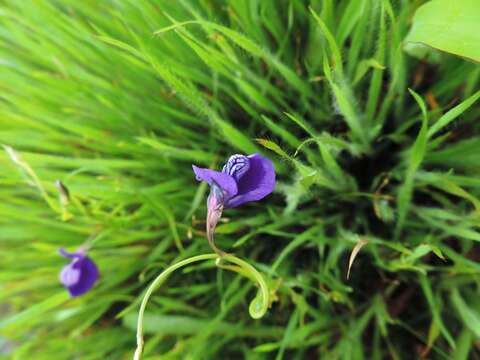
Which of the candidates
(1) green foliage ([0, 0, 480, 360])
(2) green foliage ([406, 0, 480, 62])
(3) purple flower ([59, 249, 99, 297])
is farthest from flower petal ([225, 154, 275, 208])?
(3) purple flower ([59, 249, 99, 297])

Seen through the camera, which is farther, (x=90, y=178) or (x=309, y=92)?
(x=90, y=178)

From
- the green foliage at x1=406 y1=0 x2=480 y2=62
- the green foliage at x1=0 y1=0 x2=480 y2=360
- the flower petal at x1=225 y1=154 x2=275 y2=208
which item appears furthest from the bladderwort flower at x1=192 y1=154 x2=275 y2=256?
the green foliage at x1=406 y1=0 x2=480 y2=62

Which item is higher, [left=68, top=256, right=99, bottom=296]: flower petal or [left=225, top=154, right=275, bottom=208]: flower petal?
[left=225, top=154, right=275, bottom=208]: flower petal

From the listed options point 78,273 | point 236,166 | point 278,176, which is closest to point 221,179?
point 236,166

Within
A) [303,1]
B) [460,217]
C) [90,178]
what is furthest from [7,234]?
[460,217]

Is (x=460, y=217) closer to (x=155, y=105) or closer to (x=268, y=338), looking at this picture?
(x=268, y=338)

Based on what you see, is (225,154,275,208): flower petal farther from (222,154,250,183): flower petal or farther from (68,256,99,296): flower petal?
(68,256,99,296): flower petal

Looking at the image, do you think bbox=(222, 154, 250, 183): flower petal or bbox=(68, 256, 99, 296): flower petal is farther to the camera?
bbox=(68, 256, 99, 296): flower petal

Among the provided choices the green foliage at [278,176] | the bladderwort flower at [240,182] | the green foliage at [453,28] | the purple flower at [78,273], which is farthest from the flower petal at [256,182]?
the purple flower at [78,273]
